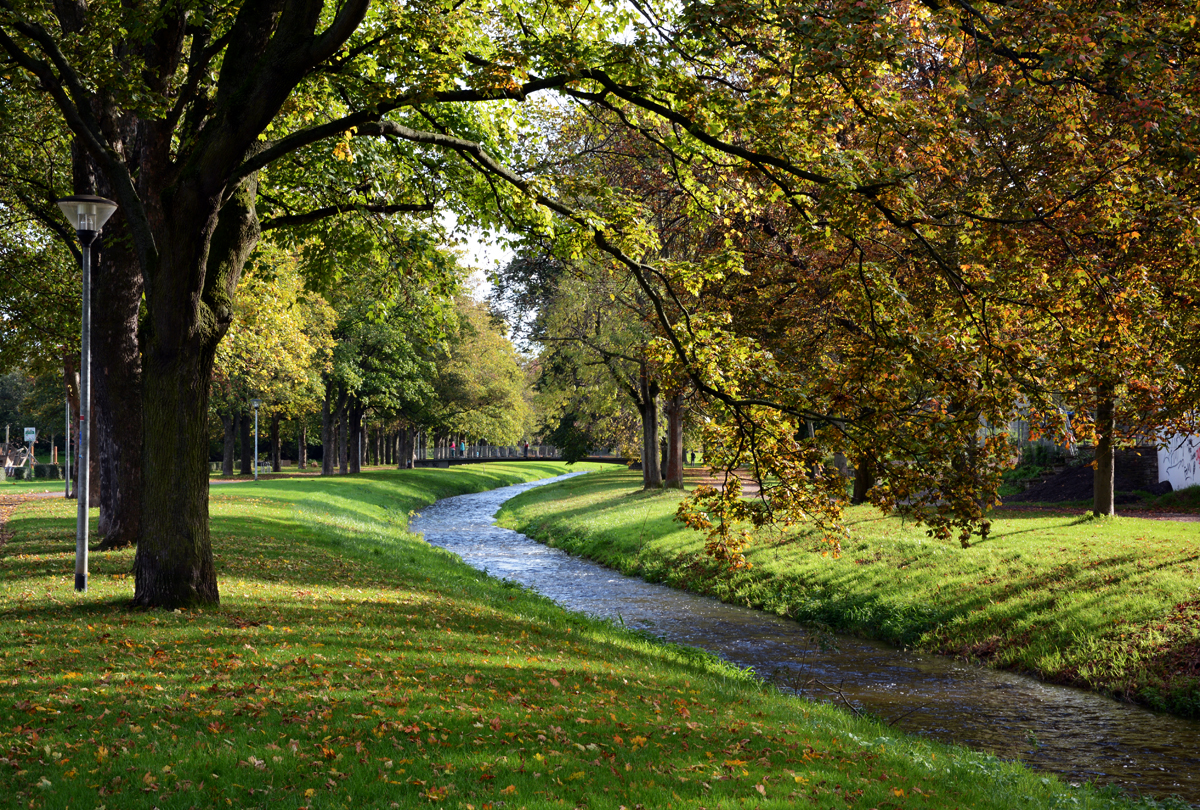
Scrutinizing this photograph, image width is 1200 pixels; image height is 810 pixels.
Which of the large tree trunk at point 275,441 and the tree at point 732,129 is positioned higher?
the tree at point 732,129

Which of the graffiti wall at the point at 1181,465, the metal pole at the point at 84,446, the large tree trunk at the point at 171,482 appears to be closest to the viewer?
the large tree trunk at the point at 171,482

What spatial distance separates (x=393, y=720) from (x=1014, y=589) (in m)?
12.7

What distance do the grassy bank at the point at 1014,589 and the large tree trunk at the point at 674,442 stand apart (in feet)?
35.9

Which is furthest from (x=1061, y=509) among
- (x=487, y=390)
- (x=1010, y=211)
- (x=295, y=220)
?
(x=487, y=390)

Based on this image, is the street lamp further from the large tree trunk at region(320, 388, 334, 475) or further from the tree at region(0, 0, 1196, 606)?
the large tree trunk at region(320, 388, 334, 475)

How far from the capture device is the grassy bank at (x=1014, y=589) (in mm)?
12211

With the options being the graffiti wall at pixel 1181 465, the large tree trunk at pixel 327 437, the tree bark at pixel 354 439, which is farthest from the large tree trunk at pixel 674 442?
the tree bark at pixel 354 439

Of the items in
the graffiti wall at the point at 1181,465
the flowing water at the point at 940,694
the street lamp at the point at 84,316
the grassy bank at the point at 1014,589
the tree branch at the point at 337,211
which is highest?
the tree branch at the point at 337,211

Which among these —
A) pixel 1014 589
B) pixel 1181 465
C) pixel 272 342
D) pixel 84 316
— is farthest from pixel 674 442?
pixel 84 316

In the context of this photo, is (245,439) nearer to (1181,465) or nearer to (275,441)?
(275,441)

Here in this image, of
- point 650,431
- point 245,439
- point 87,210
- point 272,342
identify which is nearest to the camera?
point 87,210

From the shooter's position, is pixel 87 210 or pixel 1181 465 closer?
pixel 87 210

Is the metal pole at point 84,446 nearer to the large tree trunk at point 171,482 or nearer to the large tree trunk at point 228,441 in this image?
the large tree trunk at point 171,482

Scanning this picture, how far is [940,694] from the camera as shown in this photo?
12117 mm
